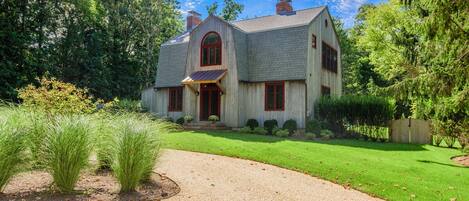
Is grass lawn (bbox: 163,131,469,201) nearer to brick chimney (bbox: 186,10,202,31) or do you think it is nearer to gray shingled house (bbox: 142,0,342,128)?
gray shingled house (bbox: 142,0,342,128)

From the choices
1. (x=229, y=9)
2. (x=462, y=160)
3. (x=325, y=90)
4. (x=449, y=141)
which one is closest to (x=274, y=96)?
(x=325, y=90)

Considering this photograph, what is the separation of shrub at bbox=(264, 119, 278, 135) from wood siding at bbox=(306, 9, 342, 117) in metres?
1.88

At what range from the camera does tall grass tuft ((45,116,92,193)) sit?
594 centimetres

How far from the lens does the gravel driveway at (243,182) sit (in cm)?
675

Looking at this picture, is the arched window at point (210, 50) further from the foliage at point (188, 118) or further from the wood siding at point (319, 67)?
the wood siding at point (319, 67)

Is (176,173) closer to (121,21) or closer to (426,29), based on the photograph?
(426,29)

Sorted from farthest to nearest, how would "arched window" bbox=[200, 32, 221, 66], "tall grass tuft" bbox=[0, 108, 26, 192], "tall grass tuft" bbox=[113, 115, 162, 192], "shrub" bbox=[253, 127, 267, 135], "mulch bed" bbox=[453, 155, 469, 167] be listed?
"arched window" bbox=[200, 32, 221, 66] → "shrub" bbox=[253, 127, 267, 135] → "mulch bed" bbox=[453, 155, 469, 167] → "tall grass tuft" bbox=[113, 115, 162, 192] → "tall grass tuft" bbox=[0, 108, 26, 192]

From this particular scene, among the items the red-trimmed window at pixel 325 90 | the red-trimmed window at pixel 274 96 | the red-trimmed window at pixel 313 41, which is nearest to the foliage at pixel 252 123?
the red-trimmed window at pixel 274 96

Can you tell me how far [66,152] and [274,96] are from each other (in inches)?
582

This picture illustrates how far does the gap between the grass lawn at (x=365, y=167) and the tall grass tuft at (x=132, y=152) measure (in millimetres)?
898

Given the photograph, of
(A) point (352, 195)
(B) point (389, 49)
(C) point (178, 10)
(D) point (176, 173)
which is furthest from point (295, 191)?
(C) point (178, 10)

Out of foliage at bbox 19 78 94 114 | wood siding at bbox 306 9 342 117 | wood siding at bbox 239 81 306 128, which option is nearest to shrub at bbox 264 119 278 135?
wood siding at bbox 239 81 306 128

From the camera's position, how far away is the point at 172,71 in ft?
79.3

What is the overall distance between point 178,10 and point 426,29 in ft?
111
